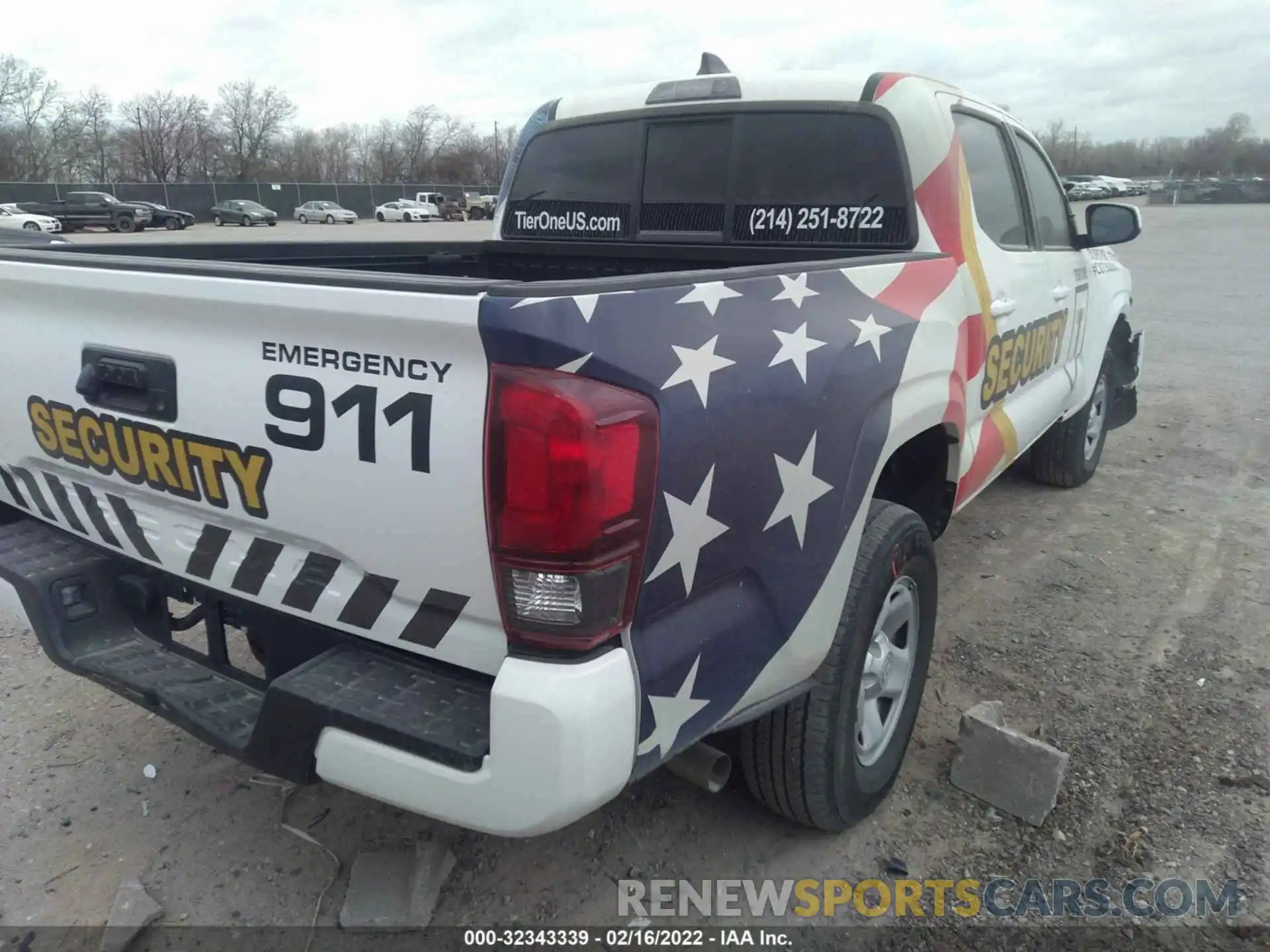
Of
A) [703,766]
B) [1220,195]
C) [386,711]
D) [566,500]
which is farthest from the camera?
[1220,195]

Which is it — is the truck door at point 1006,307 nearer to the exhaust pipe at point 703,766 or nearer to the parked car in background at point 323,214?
the exhaust pipe at point 703,766

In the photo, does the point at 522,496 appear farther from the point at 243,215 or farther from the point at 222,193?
the point at 222,193

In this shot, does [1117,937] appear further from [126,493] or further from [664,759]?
[126,493]

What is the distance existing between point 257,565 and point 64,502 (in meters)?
0.80

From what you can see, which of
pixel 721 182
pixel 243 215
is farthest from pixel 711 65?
pixel 243 215

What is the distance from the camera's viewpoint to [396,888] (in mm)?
2352

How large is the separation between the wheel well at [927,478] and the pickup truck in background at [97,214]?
1614 inches

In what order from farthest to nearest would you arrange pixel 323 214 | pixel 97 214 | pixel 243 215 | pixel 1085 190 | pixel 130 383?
1. pixel 1085 190
2. pixel 323 214
3. pixel 243 215
4. pixel 97 214
5. pixel 130 383

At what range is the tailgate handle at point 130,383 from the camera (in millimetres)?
1952

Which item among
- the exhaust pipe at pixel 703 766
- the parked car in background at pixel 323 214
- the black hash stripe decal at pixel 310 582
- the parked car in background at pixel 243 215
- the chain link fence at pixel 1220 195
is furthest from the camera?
the chain link fence at pixel 1220 195

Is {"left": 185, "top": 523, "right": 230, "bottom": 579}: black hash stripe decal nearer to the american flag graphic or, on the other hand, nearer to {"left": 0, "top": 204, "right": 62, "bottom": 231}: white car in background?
the american flag graphic

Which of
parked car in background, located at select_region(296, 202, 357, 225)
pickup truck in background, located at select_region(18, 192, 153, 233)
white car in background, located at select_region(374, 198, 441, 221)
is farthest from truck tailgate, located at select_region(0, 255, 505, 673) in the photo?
white car in background, located at select_region(374, 198, 441, 221)

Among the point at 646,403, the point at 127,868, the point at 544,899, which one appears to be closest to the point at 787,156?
the point at 646,403

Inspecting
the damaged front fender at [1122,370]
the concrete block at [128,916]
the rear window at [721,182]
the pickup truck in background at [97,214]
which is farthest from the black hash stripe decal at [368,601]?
the pickup truck in background at [97,214]
